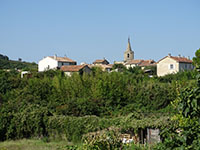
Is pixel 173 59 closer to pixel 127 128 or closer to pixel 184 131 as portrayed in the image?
pixel 127 128

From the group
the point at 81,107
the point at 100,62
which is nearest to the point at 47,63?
the point at 100,62

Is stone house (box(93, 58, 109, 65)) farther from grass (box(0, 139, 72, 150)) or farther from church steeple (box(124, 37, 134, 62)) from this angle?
grass (box(0, 139, 72, 150))

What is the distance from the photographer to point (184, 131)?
16.2ft

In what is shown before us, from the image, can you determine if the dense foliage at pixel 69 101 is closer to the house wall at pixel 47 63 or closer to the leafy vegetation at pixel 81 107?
the leafy vegetation at pixel 81 107

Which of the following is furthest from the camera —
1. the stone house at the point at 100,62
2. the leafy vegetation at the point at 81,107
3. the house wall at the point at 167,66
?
the stone house at the point at 100,62

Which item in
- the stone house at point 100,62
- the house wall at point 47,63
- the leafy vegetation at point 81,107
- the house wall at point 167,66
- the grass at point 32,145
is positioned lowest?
the grass at point 32,145

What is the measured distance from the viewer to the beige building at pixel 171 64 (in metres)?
54.6

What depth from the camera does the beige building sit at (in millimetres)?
54594

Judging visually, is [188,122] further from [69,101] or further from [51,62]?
[51,62]

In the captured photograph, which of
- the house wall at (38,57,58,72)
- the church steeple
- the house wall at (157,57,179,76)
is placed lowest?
the house wall at (157,57,179,76)

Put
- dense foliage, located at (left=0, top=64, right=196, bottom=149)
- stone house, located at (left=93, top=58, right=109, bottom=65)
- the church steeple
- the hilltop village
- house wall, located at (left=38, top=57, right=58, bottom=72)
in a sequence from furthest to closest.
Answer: the church steeple → stone house, located at (left=93, top=58, right=109, bottom=65) → house wall, located at (left=38, top=57, right=58, bottom=72) → the hilltop village → dense foliage, located at (left=0, top=64, right=196, bottom=149)

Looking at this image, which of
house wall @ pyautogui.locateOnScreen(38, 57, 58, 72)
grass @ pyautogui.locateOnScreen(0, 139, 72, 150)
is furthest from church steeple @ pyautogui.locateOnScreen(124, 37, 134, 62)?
grass @ pyautogui.locateOnScreen(0, 139, 72, 150)

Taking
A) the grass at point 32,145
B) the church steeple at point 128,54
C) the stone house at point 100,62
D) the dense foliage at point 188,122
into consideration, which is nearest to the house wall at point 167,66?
the stone house at point 100,62

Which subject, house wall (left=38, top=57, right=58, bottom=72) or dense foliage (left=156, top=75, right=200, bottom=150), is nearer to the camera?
dense foliage (left=156, top=75, right=200, bottom=150)
